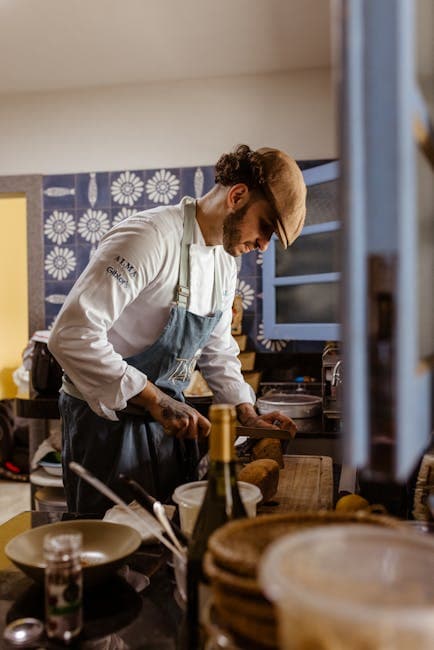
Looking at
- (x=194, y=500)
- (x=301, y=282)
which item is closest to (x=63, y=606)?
A: (x=194, y=500)

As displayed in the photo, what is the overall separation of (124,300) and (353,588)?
146cm

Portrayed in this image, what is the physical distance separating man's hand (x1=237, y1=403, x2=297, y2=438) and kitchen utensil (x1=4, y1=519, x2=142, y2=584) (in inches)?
34.7

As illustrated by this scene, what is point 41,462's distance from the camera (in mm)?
3789

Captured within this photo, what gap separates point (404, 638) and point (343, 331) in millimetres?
218

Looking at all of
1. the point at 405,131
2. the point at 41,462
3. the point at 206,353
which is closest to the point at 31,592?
the point at 405,131

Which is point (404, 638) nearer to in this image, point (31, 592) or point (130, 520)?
point (31, 592)

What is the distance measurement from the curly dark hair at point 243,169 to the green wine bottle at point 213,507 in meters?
1.22

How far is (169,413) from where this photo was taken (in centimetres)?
192

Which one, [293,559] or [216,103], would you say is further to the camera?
[216,103]

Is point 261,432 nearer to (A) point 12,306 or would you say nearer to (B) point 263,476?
(B) point 263,476

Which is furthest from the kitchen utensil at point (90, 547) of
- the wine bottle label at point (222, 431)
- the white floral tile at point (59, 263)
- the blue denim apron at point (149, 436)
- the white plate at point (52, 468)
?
the white floral tile at point (59, 263)

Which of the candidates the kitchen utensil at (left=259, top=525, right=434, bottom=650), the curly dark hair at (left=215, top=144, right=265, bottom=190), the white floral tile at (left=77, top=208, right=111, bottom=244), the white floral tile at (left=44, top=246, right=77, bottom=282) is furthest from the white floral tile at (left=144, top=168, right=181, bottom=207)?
the kitchen utensil at (left=259, top=525, right=434, bottom=650)

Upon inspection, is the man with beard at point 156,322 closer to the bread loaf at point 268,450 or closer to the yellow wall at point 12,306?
the bread loaf at point 268,450

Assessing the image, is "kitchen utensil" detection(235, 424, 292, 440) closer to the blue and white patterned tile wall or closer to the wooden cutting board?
the wooden cutting board
